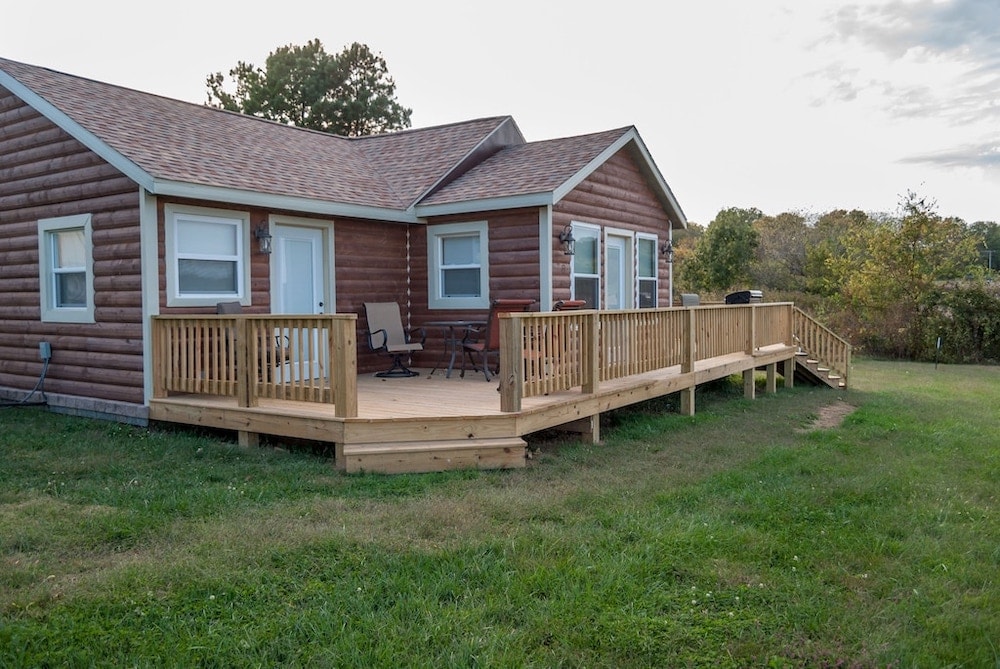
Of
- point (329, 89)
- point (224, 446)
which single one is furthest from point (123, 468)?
point (329, 89)

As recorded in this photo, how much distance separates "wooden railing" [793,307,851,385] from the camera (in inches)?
530

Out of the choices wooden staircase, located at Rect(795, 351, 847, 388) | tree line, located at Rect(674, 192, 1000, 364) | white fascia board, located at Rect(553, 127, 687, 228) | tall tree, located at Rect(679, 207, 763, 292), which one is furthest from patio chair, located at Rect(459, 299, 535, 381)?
tall tree, located at Rect(679, 207, 763, 292)

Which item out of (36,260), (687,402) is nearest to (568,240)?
(687,402)

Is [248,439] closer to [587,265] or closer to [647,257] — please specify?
[587,265]

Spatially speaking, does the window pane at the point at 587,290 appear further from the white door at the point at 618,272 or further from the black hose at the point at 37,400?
the black hose at the point at 37,400

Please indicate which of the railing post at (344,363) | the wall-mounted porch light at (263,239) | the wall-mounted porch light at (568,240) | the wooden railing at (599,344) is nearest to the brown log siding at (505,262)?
the wall-mounted porch light at (568,240)

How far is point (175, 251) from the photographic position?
26.5ft

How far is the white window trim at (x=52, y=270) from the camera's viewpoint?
8367mm

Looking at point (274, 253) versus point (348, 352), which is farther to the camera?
point (274, 253)

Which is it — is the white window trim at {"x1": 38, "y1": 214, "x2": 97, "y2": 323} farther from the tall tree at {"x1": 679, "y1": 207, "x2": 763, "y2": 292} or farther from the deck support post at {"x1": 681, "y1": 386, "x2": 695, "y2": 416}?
the tall tree at {"x1": 679, "y1": 207, "x2": 763, "y2": 292}

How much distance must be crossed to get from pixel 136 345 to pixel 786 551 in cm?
659

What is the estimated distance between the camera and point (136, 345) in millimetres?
7910

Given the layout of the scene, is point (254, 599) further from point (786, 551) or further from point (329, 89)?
point (329, 89)

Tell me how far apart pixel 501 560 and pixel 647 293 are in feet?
29.6
